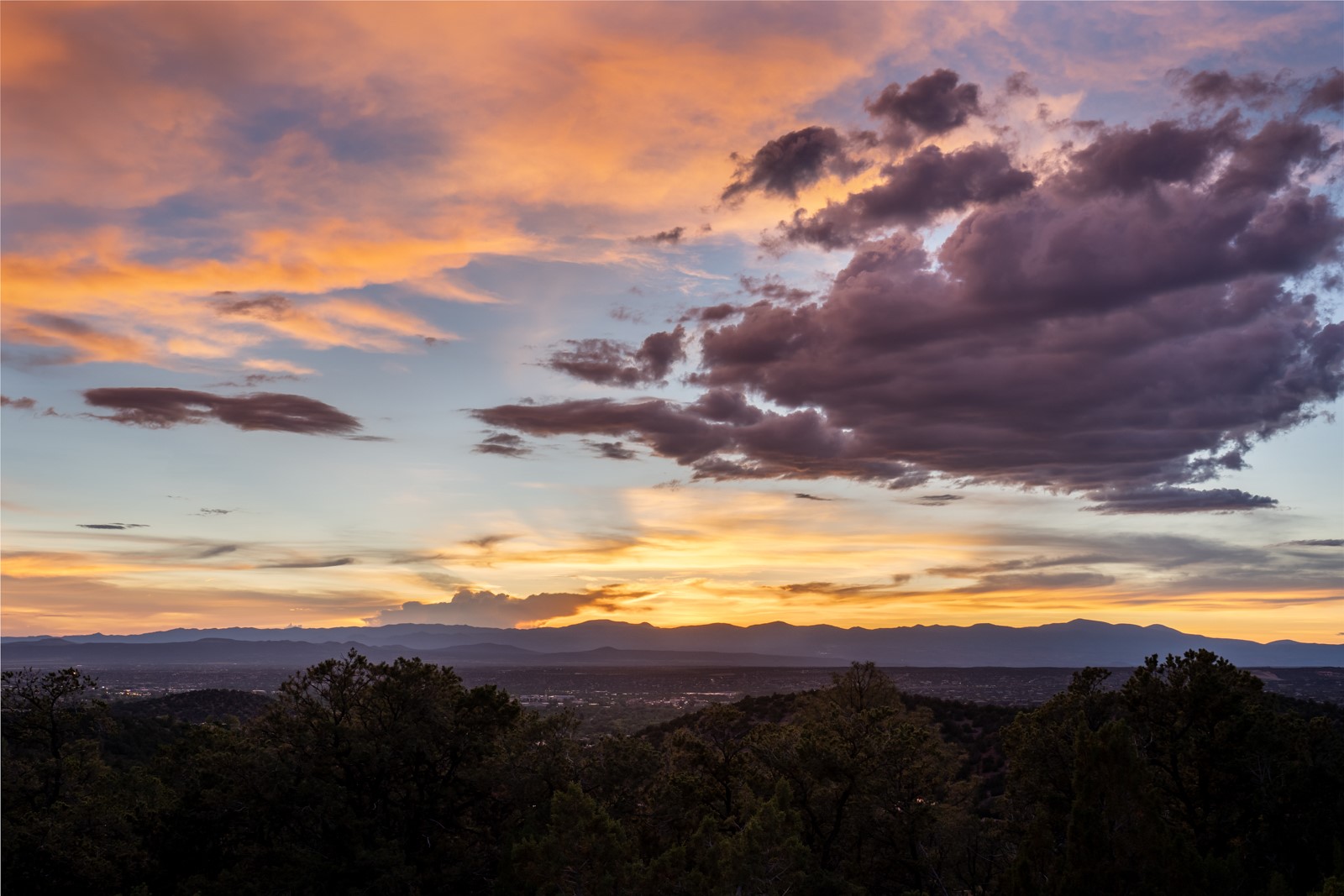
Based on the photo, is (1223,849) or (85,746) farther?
(85,746)

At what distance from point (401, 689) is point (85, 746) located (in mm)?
16635

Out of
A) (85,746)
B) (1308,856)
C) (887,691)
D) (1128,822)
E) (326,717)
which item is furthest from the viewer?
(887,691)

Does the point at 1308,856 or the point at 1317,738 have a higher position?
the point at 1317,738

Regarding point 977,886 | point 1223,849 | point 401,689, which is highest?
point 401,689

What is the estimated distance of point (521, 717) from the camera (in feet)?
147

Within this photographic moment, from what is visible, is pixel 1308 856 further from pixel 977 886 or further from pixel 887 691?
pixel 887 691

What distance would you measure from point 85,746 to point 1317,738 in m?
57.7

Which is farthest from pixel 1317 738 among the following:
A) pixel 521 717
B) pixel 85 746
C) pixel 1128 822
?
pixel 85 746

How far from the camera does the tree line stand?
3538cm

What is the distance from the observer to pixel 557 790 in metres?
33.1

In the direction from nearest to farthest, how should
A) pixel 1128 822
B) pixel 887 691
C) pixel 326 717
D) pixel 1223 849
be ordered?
pixel 1128 822 → pixel 1223 849 → pixel 326 717 → pixel 887 691

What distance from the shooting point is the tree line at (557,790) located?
3538cm

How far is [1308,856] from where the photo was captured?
34594 mm

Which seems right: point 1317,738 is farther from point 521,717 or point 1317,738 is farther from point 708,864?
point 521,717
